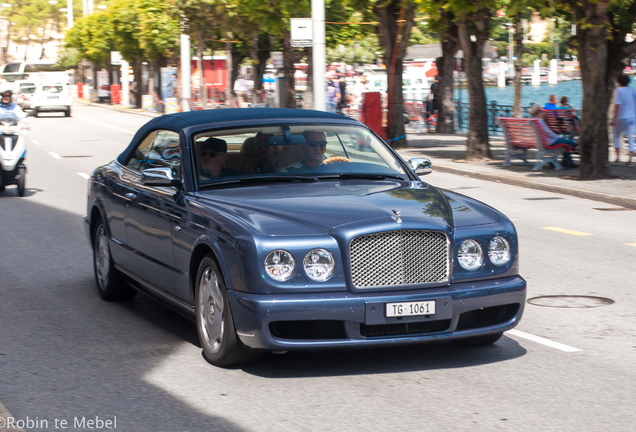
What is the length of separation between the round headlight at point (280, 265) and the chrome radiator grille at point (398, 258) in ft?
1.10

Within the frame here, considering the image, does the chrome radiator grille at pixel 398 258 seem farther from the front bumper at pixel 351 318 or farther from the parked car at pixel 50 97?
→ the parked car at pixel 50 97

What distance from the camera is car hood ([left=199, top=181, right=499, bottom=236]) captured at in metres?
5.88

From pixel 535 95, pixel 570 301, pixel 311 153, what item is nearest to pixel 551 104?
pixel 570 301

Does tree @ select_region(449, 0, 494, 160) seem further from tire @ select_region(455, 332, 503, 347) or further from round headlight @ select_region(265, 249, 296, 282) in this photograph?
Result: round headlight @ select_region(265, 249, 296, 282)

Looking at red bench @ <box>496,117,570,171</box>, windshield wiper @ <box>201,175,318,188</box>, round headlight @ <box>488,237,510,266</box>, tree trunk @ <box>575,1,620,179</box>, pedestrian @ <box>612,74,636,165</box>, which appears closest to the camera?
round headlight @ <box>488,237,510,266</box>

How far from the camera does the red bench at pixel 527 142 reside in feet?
67.1

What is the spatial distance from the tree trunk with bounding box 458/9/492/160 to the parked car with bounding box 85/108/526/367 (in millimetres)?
15591

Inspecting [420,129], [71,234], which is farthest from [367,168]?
[420,129]

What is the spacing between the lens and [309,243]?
18.8 feet

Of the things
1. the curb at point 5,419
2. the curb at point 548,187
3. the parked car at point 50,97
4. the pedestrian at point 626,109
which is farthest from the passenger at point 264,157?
the parked car at point 50,97

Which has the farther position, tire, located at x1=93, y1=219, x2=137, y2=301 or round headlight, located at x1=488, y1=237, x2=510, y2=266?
tire, located at x1=93, y1=219, x2=137, y2=301

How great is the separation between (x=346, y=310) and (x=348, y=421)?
80 cm

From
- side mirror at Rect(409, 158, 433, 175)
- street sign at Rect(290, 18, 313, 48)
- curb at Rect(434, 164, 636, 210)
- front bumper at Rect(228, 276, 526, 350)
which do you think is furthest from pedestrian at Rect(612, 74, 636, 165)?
front bumper at Rect(228, 276, 526, 350)

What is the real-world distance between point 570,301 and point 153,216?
10.9 ft
